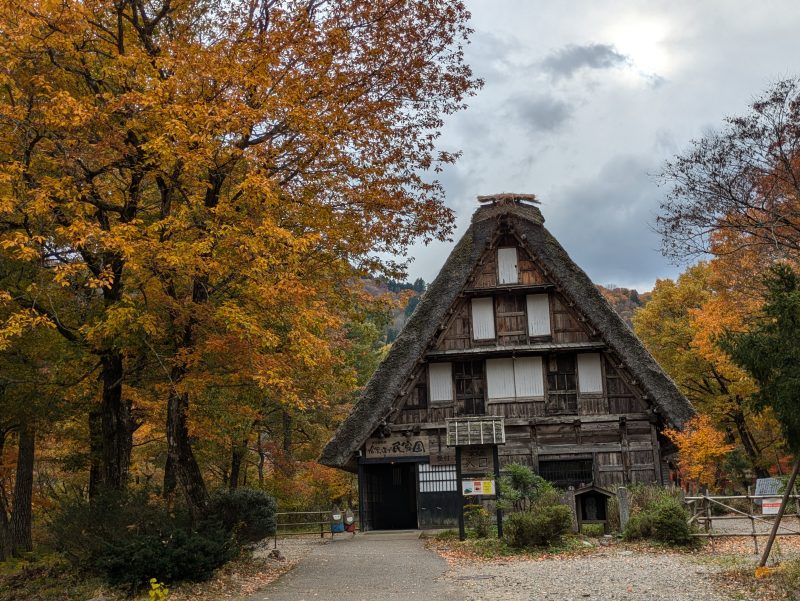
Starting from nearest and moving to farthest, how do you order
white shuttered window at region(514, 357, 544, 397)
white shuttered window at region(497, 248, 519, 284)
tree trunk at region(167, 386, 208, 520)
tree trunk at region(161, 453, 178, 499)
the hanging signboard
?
tree trunk at region(167, 386, 208, 520) → tree trunk at region(161, 453, 178, 499) → the hanging signboard → white shuttered window at region(514, 357, 544, 397) → white shuttered window at region(497, 248, 519, 284)

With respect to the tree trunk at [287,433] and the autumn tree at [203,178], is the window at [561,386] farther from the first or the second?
the tree trunk at [287,433]

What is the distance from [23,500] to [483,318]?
15419mm

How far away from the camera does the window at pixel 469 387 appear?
25.7 meters

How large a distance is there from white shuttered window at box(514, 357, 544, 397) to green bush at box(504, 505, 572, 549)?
318 inches

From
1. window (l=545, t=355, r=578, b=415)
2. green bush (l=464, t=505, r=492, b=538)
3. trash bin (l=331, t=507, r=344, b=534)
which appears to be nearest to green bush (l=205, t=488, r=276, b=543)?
green bush (l=464, t=505, r=492, b=538)

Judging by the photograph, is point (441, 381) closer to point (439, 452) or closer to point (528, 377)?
point (439, 452)

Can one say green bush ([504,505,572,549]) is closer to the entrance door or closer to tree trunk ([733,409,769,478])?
the entrance door

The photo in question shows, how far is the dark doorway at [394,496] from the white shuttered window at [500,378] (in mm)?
4677

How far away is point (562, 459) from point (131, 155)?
17125mm

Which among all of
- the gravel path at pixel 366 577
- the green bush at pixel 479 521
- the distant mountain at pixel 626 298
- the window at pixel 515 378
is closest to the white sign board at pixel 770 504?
the gravel path at pixel 366 577

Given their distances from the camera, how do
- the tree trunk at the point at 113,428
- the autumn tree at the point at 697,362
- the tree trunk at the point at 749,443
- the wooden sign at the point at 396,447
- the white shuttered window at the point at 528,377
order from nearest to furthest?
the tree trunk at the point at 113,428 < the wooden sign at the point at 396,447 < the white shuttered window at the point at 528,377 < the autumn tree at the point at 697,362 < the tree trunk at the point at 749,443

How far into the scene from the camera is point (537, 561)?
15.9m

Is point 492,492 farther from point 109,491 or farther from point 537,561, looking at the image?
point 109,491

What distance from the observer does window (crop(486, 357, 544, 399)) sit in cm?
2558
